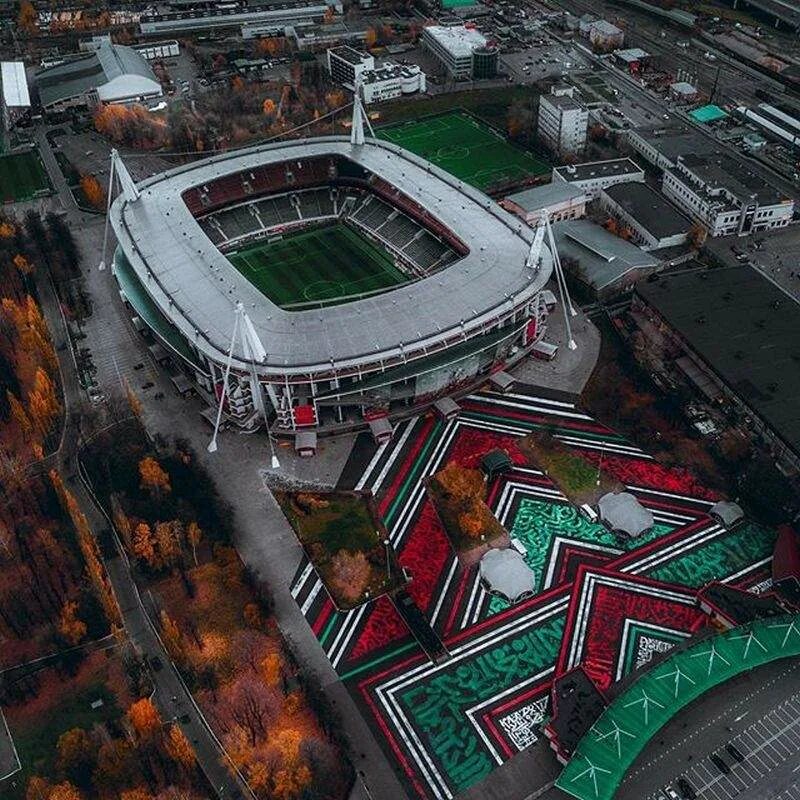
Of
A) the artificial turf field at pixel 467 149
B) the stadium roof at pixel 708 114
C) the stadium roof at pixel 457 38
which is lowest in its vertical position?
the artificial turf field at pixel 467 149

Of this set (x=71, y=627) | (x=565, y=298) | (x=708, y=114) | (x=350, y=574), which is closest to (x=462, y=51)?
(x=708, y=114)

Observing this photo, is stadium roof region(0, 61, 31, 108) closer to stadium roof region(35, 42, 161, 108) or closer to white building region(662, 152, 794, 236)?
stadium roof region(35, 42, 161, 108)

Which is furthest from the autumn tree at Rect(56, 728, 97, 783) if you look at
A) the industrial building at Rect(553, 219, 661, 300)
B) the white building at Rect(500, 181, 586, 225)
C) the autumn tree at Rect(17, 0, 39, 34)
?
the autumn tree at Rect(17, 0, 39, 34)

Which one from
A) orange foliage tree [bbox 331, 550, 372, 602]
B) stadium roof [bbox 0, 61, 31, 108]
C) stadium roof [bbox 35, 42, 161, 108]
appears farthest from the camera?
stadium roof [bbox 35, 42, 161, 108]

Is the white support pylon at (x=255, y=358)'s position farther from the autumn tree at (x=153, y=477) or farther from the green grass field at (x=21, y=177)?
the green grass field at (x=21, y=177)

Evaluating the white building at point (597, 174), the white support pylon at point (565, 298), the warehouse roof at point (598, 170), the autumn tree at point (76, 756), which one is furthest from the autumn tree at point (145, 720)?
the warehouse roof at point (598, 170)

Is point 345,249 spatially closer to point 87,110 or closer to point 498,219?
point 498,219
